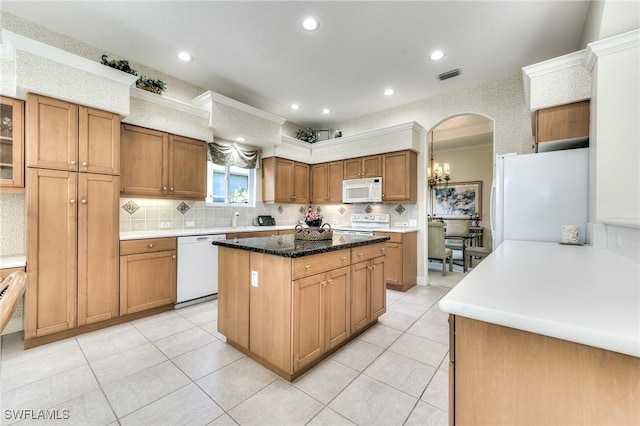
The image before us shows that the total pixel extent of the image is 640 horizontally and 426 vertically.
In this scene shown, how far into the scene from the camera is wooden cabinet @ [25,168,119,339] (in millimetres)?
2318

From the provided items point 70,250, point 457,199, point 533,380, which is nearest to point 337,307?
point 533,380

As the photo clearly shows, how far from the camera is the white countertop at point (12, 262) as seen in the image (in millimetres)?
2188

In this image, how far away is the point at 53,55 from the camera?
238cm

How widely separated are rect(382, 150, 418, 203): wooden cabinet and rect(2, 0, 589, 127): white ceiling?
103 cm

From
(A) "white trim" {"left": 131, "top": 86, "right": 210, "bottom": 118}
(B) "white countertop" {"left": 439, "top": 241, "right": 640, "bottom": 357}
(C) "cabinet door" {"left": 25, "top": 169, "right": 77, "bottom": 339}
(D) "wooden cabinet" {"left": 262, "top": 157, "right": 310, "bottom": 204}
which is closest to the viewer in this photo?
(B) "white countertop" {"left": 439, "top": 241, "right": 640, "bottom": 357}

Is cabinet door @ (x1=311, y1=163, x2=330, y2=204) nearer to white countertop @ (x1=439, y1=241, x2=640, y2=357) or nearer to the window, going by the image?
the window

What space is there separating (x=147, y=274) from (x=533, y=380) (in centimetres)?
335

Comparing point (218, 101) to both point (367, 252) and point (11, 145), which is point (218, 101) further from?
point (367, 252)

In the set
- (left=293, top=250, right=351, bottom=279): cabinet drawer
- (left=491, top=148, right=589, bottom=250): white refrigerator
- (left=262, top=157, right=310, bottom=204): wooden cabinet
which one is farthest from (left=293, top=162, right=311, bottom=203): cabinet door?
(left=491, top=148, right=589, bottom=250): white refrigerator

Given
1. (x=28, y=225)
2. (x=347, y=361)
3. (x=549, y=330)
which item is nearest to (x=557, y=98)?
(x=549, y=330)

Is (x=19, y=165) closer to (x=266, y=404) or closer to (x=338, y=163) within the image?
(x=266, y=404)

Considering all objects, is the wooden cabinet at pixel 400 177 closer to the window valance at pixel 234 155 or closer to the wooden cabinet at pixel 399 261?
the wooden cabinet at pixel 399 261

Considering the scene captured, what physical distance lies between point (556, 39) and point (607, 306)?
346 cm

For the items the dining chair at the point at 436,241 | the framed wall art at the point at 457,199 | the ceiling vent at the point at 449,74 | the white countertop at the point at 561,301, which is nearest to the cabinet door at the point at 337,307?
the white countertop at the point at 561,301
